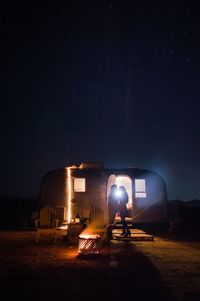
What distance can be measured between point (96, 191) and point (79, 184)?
81 cm

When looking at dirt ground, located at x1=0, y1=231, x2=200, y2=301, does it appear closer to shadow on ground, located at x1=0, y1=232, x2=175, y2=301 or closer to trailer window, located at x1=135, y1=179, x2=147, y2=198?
shadow on ground, located at x1=0, y1=232, x2=175, y2=301

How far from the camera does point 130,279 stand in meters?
5.55

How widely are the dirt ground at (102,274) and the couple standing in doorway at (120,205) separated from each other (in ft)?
5.31

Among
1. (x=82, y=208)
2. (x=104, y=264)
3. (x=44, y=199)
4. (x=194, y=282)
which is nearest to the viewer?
(x=194, y=282)

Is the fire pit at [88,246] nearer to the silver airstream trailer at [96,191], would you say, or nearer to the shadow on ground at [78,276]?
the shadow on ground at [78,276]

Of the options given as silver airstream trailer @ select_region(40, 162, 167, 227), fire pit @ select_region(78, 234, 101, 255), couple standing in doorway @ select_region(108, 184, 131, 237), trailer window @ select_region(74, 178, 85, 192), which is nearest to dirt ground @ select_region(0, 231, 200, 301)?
fire pit @ select_region(78, 234, 101, 255)

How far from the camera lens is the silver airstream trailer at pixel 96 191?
13547mm

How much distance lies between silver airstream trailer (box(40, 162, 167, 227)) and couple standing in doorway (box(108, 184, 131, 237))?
1.81 metres

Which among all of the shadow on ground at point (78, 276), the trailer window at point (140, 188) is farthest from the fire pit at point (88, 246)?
the trailer window at point (140, 188)

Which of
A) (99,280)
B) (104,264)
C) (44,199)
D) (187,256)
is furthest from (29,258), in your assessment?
(44,199)

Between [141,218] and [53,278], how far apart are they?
867 cm

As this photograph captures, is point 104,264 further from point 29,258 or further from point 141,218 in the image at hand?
point 141,218

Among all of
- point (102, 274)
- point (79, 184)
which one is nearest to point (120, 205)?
point (79, 184)

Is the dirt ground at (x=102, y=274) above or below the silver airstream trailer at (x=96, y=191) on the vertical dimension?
below
